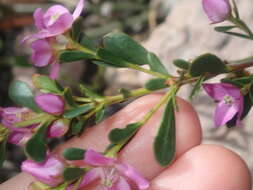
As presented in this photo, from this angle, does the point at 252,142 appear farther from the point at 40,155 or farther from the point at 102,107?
the point at 40,155

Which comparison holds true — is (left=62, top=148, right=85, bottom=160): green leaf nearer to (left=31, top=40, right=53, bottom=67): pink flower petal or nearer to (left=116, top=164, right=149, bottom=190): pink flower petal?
(left=116, top=164, right=149, bottom=190): pink flower petal

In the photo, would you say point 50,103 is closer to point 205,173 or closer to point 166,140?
point 166,140

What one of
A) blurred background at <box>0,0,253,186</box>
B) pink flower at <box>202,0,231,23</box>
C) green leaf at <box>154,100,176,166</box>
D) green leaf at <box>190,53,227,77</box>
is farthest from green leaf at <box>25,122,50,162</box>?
blurred background at <box>0,0,253,186</box>

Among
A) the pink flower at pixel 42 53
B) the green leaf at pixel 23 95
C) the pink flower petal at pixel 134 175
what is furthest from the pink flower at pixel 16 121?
the pink flower petal at pixel 134 175

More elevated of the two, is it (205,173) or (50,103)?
(50,103)

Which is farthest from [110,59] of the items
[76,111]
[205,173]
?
[205,173]

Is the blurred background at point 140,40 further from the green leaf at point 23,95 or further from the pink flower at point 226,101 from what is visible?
the green leaf at point 23,95
